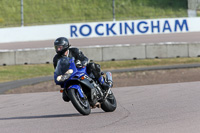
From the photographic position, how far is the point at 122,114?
26.7 ft

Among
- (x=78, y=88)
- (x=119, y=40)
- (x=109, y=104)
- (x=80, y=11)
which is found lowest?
(x=109, y=104)

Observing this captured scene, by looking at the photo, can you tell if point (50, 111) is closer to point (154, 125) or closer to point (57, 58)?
point (57, 58)

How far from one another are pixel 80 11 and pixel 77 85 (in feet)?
80.1

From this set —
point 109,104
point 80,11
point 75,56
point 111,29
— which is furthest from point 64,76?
point 80,11

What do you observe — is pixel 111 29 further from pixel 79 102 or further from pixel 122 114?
pixel 79 102

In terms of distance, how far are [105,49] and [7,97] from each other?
27.8ft

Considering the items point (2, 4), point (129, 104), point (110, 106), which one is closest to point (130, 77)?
point (129, 104)

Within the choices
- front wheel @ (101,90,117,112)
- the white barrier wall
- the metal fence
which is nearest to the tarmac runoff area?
front wheel @ (101,90,117,112)

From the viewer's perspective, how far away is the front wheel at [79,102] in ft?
24.5

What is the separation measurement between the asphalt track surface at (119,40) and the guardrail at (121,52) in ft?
9.64

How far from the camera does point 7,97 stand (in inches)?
512

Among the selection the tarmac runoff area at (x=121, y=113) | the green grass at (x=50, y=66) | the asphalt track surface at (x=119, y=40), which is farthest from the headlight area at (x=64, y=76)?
the asphalt track surface at (x=119, y=40)

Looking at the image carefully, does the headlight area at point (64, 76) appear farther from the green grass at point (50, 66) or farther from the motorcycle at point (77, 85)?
the green grass at point (50, 66)

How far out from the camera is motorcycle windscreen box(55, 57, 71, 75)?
768 cm
